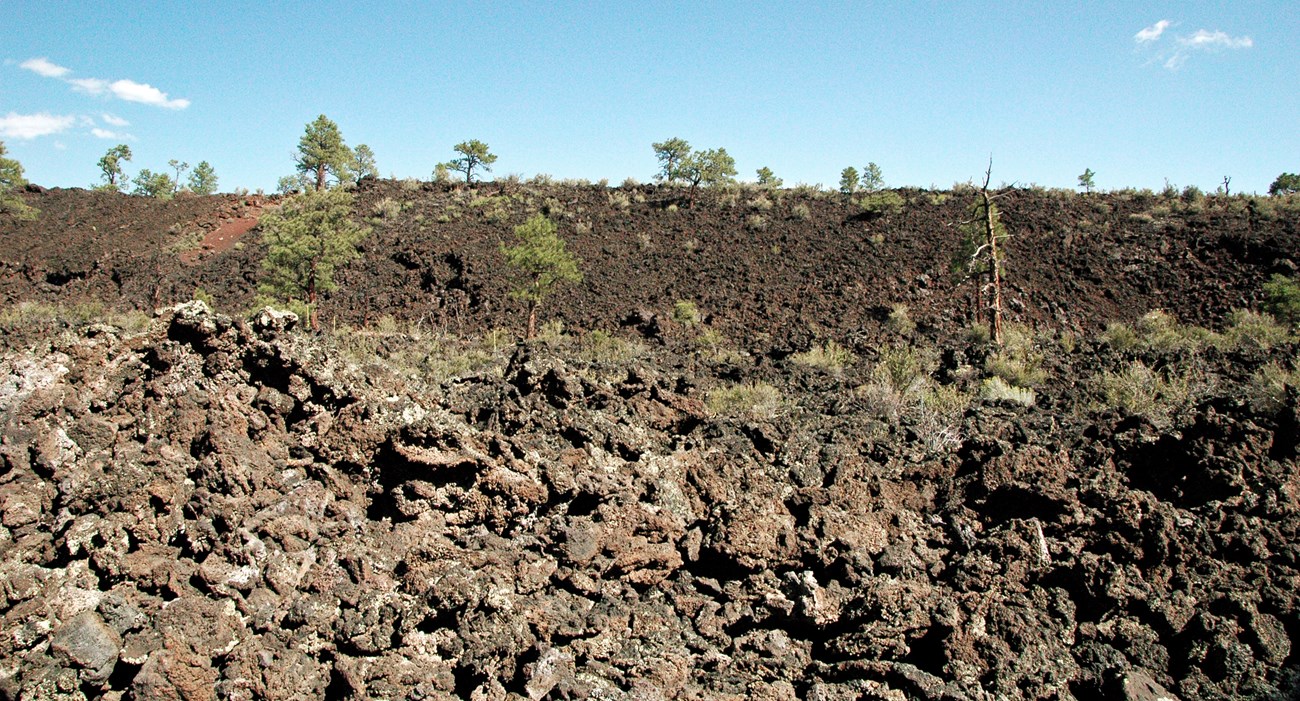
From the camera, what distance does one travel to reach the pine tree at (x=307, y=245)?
1540cm

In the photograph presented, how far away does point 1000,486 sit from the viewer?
15.5ft

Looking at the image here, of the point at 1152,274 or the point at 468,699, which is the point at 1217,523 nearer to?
the point at 468,699

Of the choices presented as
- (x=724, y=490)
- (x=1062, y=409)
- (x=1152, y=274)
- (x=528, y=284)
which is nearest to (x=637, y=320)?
(x=528, y=284)

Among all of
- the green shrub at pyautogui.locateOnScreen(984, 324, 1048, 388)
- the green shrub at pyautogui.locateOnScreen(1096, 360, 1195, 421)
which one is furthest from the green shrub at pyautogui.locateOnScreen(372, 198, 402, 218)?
the green shrub at pyautogui.locateOnScreen(1096, 360, 1195, 421)

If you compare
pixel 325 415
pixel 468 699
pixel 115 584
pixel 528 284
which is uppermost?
pixel 528 284

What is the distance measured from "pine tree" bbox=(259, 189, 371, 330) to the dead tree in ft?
44.9

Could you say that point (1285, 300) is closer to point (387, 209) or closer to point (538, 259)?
point (538, 259)

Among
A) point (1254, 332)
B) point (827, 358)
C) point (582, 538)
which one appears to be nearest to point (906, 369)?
point (827, 358)

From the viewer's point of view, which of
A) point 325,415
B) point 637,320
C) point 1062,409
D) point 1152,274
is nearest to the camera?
point 325,415

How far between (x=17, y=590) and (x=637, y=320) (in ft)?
52.3

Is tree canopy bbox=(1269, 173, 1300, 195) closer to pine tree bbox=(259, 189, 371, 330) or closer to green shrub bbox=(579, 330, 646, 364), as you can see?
green shrub bbox=(579, 330, 646, 364)

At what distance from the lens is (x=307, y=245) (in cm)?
1535

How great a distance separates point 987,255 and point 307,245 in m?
14.9

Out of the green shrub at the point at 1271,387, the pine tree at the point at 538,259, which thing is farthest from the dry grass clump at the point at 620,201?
the green shrub at the point at 1271,387
